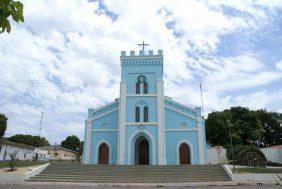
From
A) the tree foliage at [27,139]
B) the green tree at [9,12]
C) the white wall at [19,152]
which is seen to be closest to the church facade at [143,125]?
the white wall at [19,152]

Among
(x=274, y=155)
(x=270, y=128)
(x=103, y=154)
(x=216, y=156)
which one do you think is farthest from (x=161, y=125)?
(x=270, y=128)

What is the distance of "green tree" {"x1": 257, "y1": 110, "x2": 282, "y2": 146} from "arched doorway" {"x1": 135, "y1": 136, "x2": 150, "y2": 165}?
108 feet

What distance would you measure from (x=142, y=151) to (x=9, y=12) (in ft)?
107

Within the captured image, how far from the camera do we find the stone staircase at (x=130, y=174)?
23031 millimetres

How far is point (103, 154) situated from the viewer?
112 feet

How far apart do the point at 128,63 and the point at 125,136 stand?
8.64m

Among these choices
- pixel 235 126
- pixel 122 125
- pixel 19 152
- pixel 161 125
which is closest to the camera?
pixel 161 125

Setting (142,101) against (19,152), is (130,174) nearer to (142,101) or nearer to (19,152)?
(142,101)

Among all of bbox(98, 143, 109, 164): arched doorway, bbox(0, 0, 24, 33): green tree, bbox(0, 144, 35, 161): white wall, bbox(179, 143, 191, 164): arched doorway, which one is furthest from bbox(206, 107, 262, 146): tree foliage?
bbox(0, 0, 24, 33): green tree

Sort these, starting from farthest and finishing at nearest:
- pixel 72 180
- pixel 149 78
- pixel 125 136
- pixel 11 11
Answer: pixel 149 78 → pixel 125 136 → pixel 72 180 → pixel 11 11

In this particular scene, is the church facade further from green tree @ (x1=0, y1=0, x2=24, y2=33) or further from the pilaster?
green tree @ (x1=0, y1=0, x2=24, y2=33)

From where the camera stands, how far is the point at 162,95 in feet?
111

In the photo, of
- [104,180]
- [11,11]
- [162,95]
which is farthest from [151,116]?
[11,11]

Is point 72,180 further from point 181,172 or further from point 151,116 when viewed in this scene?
point 151,116
